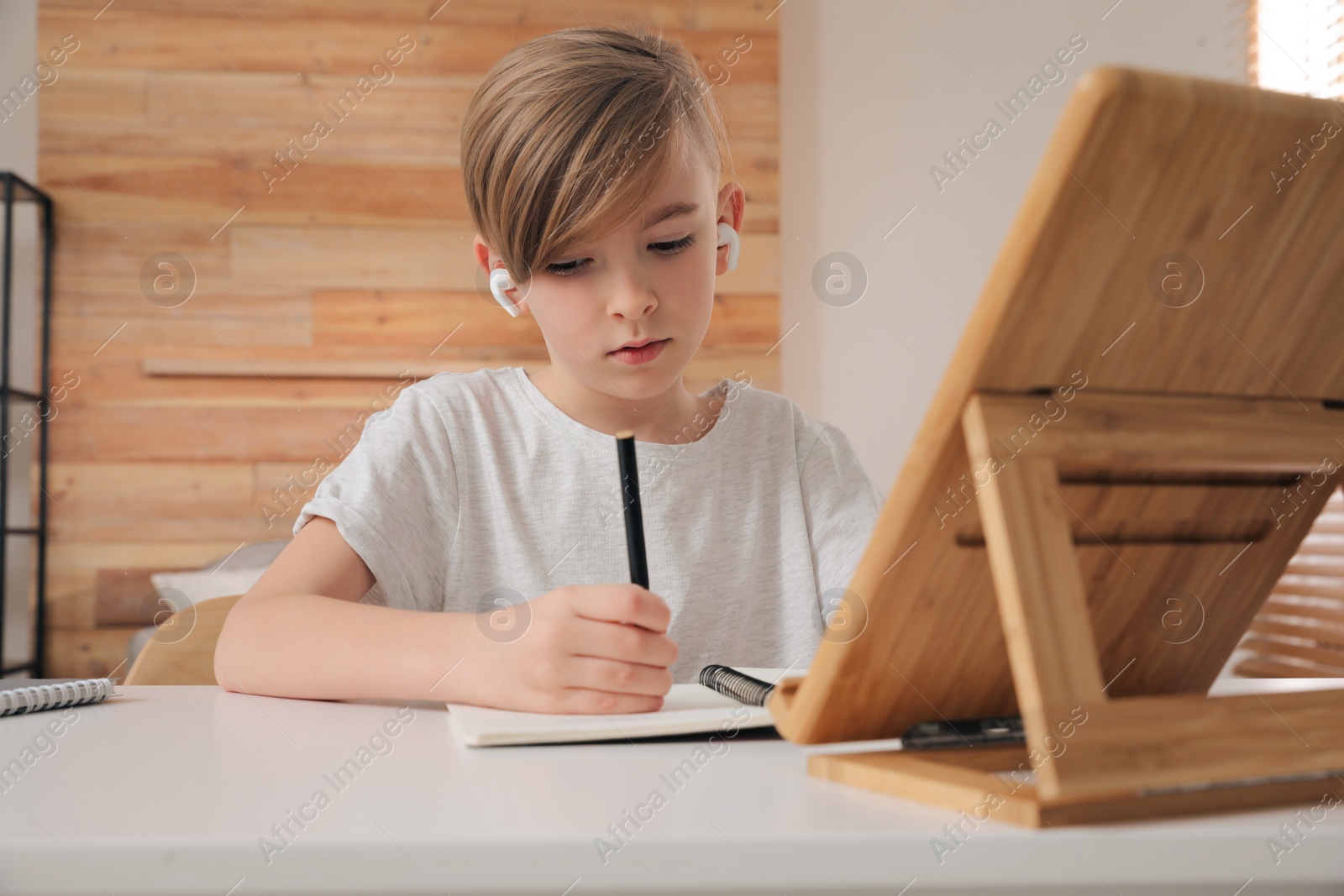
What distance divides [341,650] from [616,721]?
24 centimetres

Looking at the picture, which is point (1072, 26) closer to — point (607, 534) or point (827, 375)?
point (827, 375)

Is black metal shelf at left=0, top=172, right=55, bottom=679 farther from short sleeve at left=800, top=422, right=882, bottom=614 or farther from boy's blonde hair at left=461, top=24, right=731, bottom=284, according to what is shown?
short sleeve at left=800, top=422, right=882, bottom=614

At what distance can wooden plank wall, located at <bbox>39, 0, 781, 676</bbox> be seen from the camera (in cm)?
299

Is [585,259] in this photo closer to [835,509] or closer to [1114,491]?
[835,509]

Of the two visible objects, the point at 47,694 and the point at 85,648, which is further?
the point at 85,648

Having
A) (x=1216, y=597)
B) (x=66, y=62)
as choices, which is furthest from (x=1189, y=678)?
(x=66, y=62)

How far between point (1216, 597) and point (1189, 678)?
47mm

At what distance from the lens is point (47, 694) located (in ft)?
2.12

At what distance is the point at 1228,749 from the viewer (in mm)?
352

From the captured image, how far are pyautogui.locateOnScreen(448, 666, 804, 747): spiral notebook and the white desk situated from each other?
3.7 inches

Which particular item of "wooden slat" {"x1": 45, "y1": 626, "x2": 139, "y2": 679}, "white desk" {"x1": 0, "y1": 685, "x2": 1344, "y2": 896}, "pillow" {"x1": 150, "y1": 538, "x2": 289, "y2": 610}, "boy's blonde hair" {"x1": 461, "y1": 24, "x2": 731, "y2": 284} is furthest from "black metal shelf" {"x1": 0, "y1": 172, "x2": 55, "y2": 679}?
"white desk" {"x1": 0, "y1": 685, "x2": 1344, "y2": 896}

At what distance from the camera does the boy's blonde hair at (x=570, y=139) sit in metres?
0.90

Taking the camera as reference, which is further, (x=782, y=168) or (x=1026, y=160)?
(x=782, y=168)

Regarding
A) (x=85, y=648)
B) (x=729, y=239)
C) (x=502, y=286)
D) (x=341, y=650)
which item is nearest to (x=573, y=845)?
(x=341, y=650)
